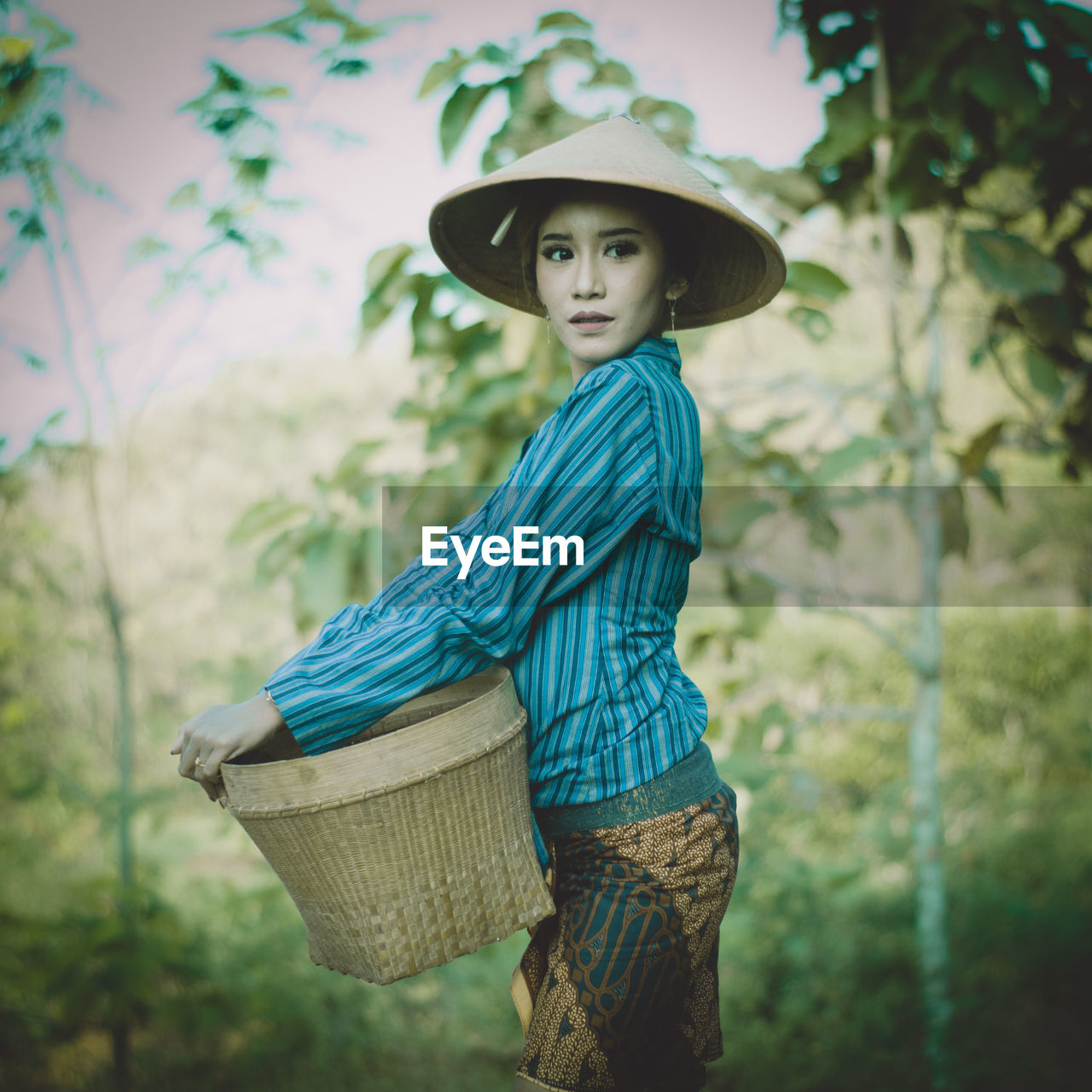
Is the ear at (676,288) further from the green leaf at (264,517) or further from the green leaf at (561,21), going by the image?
the green leaf at (264,517)

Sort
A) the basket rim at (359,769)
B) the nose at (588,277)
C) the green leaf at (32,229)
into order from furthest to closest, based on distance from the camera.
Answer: the green leaf at (32,229)
the nose at (588,277)
the basket rim at (359,769)

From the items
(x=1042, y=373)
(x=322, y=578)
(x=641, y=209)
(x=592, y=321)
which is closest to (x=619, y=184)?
(x=641, y=209)

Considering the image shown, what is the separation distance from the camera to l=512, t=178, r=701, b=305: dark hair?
1.07 m

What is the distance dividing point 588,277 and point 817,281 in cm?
95

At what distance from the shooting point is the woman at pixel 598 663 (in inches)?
34.0

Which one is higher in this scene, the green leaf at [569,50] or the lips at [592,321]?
the green leaf at [569,50]

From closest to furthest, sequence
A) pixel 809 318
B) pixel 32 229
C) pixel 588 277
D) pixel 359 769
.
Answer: pixel 359 769 → pixel 588 277 → pixel 809 318 → pixel 32 229

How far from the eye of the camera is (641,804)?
3.16ft

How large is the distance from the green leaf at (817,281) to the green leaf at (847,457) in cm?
29

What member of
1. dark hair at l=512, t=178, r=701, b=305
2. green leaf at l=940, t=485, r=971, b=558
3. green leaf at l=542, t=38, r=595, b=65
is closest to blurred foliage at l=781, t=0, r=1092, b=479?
green leaf at l=940, t=485, r=971, b=558

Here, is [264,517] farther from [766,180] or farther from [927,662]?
[927,662]

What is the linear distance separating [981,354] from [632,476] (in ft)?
5.47

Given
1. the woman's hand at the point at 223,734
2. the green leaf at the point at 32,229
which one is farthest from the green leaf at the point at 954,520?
the green leaf at the point at 32,229

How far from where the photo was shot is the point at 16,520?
283cm
